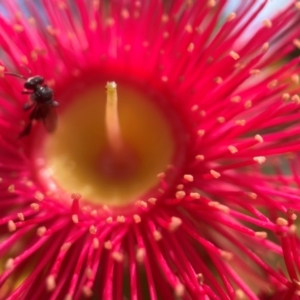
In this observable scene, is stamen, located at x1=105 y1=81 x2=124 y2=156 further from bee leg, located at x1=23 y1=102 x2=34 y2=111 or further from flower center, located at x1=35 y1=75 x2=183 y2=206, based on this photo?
bee leg, located at x1=23 y1=102 x2=34 y2=111

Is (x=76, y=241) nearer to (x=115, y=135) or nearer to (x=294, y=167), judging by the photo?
(x=115, y=135)

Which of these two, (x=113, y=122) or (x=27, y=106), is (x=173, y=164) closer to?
(x=113, y=122)

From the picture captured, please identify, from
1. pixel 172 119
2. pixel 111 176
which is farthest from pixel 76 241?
pixel 172 119

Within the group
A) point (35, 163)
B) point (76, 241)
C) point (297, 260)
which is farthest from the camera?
point (35, 163)

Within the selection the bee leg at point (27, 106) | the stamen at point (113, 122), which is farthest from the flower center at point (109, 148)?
the bee leg at point (27, 106)

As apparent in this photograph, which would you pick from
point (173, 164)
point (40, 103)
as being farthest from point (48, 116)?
point (173, 164)

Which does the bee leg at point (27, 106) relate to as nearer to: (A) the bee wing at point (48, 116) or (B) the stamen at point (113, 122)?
(A) the bee wing at point (48, 116)
